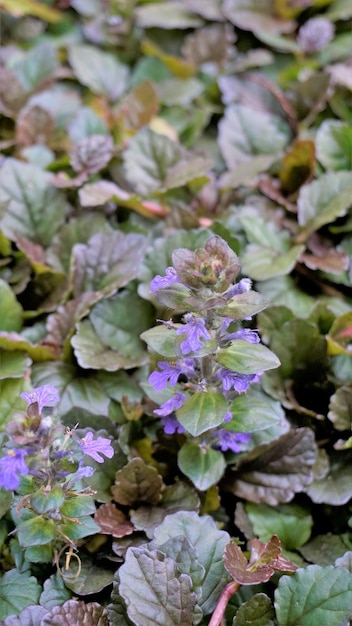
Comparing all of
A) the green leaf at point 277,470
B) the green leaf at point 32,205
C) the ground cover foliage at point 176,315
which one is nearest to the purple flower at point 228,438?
the ground cover foliage at point 176,315

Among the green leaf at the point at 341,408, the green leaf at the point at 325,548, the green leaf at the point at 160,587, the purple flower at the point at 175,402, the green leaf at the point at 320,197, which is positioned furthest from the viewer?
the green leaf at the point at 320,197

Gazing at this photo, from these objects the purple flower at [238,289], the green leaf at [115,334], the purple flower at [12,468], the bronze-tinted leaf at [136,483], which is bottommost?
the bronze-tinted leaf at [136,483]

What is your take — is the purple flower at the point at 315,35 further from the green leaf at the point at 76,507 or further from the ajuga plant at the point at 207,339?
the green leaf at the point at 76,507

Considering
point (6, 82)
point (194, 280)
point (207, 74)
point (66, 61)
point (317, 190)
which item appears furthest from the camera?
point (66, 61)

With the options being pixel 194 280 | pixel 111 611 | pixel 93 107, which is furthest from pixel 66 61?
pixel 111 611

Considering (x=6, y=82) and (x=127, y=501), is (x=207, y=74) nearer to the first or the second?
(x=6, y=82)

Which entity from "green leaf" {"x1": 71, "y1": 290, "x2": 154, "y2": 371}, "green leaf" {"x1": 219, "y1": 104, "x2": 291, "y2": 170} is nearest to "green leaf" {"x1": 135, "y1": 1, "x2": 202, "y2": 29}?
"green leaf" {"x1": 219, "y1": 104, "x2": 291, "y2": 170}

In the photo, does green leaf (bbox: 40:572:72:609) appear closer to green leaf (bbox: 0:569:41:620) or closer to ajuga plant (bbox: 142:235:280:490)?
green leaf (bbox: 0:569:41:620)

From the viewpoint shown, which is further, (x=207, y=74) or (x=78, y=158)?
(x=207, y=74)

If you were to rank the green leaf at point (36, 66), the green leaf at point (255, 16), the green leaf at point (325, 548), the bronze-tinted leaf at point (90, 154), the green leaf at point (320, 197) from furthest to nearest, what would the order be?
the green leaf at point (255, 16)
the green leaf at point (36, 66)
the bronze-tinted leaf at point (90, 154)
the green leaf at point (320, 197)
the green leaf at point (325, 548)
